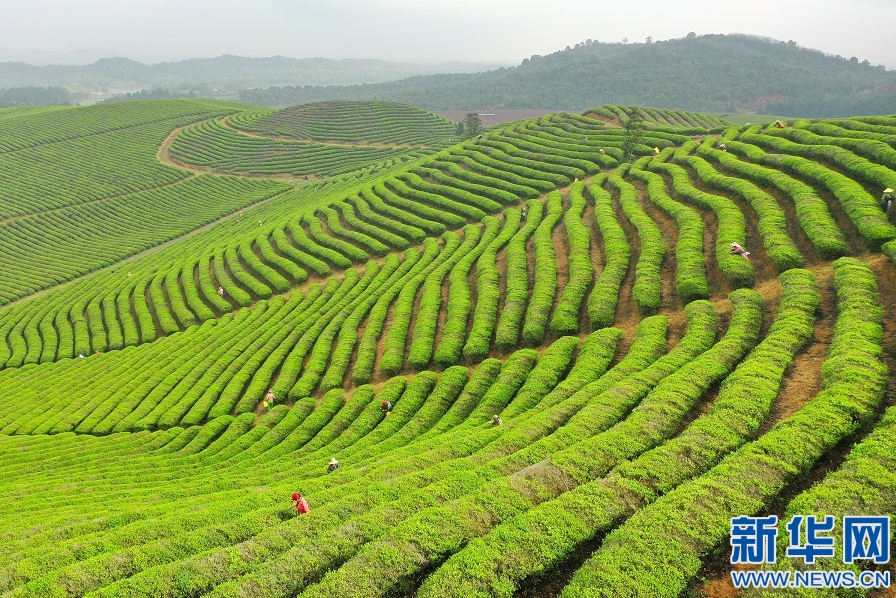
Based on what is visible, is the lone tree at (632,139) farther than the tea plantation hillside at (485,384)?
Yes

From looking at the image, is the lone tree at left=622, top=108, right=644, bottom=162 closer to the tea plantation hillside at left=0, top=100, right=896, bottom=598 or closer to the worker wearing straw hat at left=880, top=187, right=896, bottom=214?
the tea plantation hillside at left=0, top=100, right=896, bottom=598

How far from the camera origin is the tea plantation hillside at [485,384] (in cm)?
976

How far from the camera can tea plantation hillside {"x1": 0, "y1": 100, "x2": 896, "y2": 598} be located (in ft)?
32.0

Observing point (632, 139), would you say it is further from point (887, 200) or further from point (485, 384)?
point (485, 384)

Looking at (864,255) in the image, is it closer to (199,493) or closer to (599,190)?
(599,190)

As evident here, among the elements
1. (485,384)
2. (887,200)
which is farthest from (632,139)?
(485,384)

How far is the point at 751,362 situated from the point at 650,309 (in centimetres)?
743

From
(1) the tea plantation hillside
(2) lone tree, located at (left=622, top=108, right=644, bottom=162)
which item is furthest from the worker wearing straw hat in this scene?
(2) lone tree, located at (left=622, top=108, right=644, bottom=162)

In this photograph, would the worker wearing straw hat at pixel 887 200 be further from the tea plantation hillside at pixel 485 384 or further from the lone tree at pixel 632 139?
the lone tree at pixel 632 139

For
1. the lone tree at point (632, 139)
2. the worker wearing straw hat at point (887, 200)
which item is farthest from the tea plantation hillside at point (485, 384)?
the worker wearing straw hat at point (887, 200)

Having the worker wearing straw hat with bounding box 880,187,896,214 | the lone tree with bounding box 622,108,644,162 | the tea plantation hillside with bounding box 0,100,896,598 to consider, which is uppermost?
the lone tree with bounding box 622,108,644,162

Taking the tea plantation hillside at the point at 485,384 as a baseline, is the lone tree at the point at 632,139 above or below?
above

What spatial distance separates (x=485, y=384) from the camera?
68.3ft

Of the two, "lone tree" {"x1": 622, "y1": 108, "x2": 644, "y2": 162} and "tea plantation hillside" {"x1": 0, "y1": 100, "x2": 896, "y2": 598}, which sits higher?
"lone tree" {"x1": 622, "y1": 108, "x2": 644, "y2": 162}
